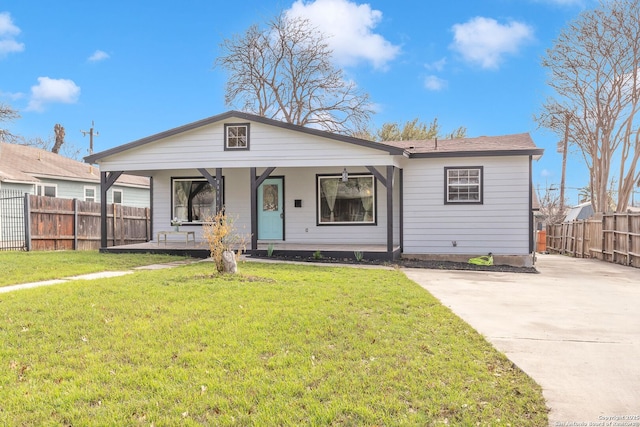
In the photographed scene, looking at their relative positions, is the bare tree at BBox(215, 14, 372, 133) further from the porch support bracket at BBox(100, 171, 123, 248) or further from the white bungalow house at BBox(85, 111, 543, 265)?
the porch support bracket at BBox(100, 171, 123, 248)

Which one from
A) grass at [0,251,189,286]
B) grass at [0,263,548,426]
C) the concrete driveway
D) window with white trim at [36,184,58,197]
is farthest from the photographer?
window with white trim at [36,184,58,197]

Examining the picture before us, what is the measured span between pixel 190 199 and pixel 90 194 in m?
10.5

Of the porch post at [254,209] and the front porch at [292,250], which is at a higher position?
the porch post at [254,209]

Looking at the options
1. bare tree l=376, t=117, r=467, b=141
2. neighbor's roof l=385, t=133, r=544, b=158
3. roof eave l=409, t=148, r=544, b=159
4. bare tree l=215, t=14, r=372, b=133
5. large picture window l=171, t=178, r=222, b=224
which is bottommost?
large picture window l=171, t=178, r=222, b=224

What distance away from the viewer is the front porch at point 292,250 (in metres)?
11.8

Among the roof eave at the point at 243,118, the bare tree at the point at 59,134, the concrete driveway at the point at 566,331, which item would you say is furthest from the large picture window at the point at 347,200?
the bare tree at the point at 59,134

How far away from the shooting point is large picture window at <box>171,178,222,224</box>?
14.6 m

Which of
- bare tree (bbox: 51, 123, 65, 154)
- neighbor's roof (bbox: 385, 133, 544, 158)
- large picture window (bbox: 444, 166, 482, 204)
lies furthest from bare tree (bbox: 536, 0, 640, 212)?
bare tree (bbox: 51, 123, 65, 154)

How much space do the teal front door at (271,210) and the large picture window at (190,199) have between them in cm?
171

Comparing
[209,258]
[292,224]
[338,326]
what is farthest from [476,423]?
[292,224]

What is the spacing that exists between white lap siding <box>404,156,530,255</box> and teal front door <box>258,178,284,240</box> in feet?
12.3

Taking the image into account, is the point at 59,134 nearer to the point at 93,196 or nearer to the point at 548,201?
the point at 93,196

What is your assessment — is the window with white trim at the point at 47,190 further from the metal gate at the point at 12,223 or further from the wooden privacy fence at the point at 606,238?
the wooden privacy fence at the point at 606,238

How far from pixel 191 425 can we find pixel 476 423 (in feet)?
5.80
